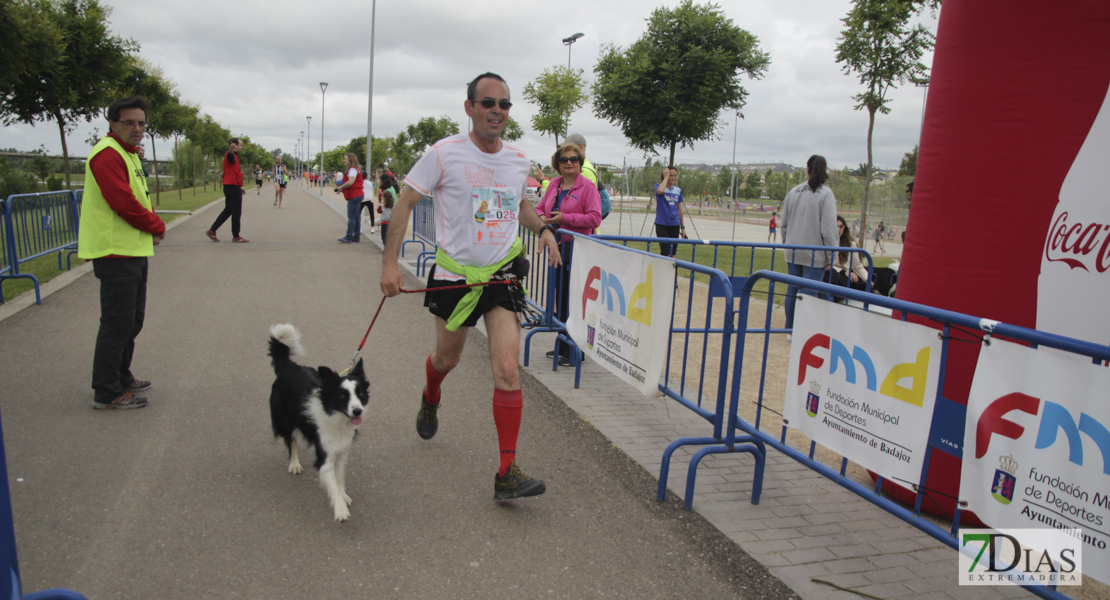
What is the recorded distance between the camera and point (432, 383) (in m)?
4.20

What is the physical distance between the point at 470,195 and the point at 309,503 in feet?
5.90

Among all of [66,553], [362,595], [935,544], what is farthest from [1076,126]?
[66,553]

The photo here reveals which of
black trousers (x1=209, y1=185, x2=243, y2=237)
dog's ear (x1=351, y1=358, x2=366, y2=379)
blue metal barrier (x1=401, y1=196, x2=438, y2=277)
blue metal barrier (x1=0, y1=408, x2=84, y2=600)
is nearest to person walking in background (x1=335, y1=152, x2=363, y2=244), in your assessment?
blue metal barrier (x1=401, y1=196, x2=438, y2=277)

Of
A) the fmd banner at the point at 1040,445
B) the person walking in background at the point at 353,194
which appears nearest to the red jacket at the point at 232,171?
the person walking in background at the point at 353,194

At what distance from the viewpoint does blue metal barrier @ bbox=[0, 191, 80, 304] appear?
28.0 feet

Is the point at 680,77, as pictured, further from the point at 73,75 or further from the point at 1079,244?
the point at 1079,244

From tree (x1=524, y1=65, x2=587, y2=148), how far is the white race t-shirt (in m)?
32.2

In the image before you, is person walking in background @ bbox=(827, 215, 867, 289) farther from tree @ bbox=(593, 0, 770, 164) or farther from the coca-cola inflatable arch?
tree @ bbox=(593, 0, 770, 164)

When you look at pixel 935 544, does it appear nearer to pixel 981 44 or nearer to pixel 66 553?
pixel 981 44

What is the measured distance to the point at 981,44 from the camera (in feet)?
11.8

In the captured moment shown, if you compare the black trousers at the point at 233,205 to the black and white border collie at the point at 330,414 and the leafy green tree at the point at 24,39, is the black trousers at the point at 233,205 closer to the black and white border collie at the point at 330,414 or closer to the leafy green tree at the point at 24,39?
the leafy green tree at the point at 24,39

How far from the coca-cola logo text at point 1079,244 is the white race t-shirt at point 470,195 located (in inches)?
105

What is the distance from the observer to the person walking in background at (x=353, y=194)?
52.5ft

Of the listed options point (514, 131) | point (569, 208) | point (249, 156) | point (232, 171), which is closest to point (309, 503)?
point (569, 208)
